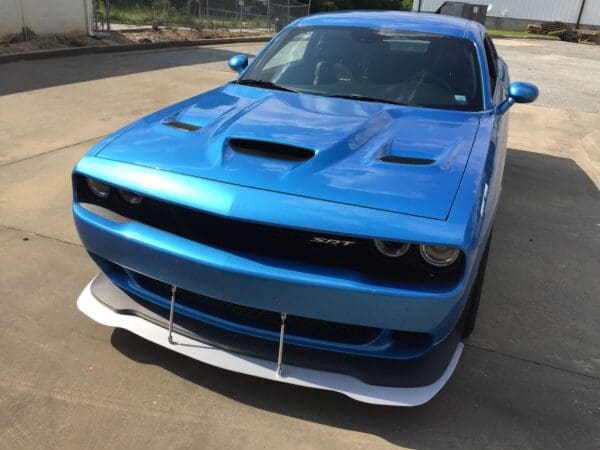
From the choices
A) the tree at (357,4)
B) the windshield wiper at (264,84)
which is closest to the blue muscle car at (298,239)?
the windshield wiper at (264,84)

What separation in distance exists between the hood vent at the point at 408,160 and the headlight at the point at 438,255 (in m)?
0.44

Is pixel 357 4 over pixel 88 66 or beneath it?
over

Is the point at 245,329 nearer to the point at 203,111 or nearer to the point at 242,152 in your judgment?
the point at 242,152

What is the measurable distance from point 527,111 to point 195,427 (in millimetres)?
8643

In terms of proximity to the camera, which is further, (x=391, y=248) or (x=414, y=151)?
(x=414, y=151)

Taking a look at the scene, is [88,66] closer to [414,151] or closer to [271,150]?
[271,150]

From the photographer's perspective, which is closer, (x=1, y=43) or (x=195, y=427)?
(x=195, y=427)

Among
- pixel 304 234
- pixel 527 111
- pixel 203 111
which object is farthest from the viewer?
pixel 527 111

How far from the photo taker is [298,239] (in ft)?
6.73

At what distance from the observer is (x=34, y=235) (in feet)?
12.2

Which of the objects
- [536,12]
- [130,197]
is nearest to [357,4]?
[536,12]

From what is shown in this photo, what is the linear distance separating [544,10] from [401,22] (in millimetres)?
39816

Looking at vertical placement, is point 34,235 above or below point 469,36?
below

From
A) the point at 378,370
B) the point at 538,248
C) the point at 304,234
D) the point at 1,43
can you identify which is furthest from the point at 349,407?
the point at 1,43
